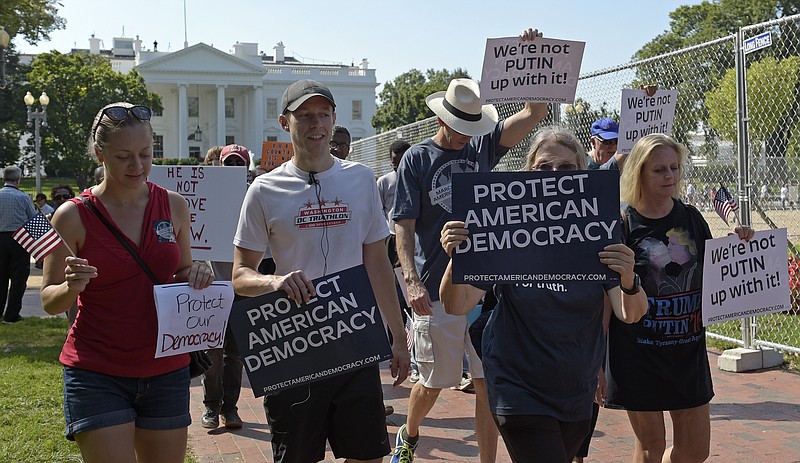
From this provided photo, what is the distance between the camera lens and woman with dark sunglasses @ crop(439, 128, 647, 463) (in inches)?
131

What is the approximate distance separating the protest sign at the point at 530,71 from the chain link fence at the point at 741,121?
10.6 ft

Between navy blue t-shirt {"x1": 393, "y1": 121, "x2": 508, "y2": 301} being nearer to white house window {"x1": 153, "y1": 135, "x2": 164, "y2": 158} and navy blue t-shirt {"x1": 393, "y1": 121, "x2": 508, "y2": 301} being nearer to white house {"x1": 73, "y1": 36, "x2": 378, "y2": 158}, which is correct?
white house window {"x1": 153, "y1": 135, "x2": 164, "y2": 158}

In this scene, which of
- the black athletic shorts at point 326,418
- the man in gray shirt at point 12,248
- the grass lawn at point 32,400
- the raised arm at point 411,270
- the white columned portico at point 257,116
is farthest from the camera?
the white columned portico at point 257,116

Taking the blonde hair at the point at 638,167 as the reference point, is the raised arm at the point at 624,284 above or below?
below

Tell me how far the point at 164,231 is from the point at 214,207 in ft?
10.2

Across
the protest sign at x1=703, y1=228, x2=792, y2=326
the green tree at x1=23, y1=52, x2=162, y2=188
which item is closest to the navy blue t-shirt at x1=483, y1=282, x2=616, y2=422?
the protest sign at x1=703, y1=228, x2=792, y2=326

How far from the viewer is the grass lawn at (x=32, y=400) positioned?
5.91m

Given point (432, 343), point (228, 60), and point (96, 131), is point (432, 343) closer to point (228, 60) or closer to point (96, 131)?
point (96, 131)

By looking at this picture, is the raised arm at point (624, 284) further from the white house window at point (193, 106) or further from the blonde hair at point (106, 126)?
the white house window at point (193, 106)

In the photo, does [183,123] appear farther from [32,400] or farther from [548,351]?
[548,351]

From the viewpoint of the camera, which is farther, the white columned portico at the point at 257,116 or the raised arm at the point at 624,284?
the white columned portico at the point at 257,116

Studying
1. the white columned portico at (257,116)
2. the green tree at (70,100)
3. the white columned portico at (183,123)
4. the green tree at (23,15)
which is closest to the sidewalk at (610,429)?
the green tree at (23,15)

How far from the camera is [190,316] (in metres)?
3.53

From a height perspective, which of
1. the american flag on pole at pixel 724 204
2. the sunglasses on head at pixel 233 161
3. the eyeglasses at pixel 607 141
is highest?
the eyeglasses at pixel 607 141
